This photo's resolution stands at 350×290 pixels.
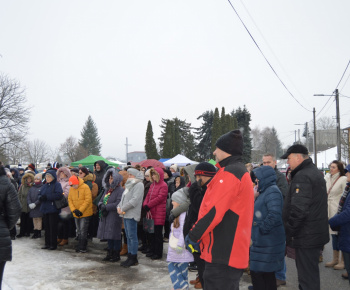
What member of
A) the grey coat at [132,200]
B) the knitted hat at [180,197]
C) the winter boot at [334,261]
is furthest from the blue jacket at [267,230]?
the grey coat at [132,200]

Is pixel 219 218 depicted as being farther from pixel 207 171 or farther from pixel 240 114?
pixel 240 114

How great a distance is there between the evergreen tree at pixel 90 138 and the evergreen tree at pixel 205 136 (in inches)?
1883

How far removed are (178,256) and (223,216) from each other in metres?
2.29

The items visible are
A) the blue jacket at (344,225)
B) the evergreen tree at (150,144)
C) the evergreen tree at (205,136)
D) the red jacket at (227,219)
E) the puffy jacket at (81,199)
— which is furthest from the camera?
the evergreen tree at (205,136)

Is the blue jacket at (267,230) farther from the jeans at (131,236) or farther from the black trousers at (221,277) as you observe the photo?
the jeans at (131,236)

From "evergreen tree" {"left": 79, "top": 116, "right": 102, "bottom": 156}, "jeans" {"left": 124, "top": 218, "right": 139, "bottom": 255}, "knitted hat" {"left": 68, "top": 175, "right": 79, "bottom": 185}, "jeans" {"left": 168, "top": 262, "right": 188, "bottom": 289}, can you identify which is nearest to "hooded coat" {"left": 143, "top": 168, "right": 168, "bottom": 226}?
"jeans" {"left": 124, "top": 218, "right": 139, "bottom": 255}

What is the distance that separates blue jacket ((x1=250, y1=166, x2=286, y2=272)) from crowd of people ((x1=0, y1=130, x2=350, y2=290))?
0.01 metres

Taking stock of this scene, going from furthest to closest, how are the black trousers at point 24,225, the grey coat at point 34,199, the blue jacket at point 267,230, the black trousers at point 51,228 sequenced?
the black trousers at point 24,225, the grey coat at point 34,199, the black trousers at point 51,228, the blue jacket at point 267,230

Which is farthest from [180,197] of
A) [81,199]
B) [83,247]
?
[83,247]

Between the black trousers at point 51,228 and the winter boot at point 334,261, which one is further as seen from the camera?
the black trousers at point 51,228

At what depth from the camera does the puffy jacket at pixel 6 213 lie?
407 cm

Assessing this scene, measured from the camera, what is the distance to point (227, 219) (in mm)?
3002

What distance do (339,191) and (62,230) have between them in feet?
22.2

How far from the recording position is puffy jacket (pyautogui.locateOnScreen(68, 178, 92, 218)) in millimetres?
7879
